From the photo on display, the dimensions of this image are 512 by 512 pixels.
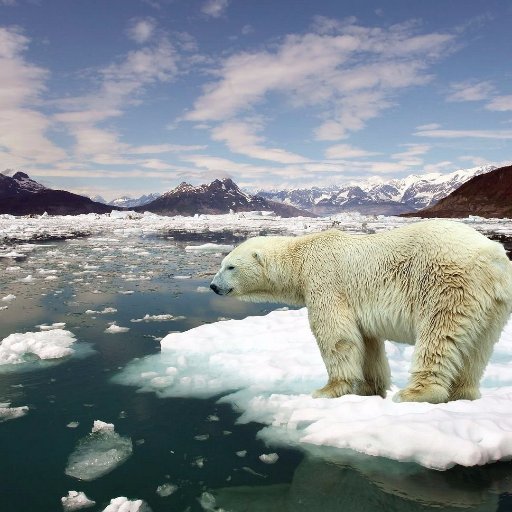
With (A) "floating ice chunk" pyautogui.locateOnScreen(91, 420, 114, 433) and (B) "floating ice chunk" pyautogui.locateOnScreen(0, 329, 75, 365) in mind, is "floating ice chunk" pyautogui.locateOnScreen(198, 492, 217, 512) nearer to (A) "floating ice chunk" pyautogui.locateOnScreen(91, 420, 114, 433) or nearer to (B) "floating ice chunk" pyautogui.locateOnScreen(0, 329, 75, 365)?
(A) "floating ice chunk" pyautogui.locateOnScreen(91, 420, 114, 433)

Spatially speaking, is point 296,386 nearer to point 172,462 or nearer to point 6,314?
point 172,462

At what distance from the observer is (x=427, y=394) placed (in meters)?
3.82

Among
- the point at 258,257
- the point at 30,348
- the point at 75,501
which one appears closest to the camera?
the point at 75,501

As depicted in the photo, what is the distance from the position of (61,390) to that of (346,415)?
3.16 meters

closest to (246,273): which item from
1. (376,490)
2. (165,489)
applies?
(165,489)

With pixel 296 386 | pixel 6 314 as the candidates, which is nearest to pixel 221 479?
pixel 296 386

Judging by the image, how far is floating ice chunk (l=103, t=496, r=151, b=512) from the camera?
9.83 ft

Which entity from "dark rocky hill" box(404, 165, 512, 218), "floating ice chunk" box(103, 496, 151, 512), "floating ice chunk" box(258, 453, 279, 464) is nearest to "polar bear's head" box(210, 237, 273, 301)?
"floating ice chunk" box(258, 453, 279, 464)

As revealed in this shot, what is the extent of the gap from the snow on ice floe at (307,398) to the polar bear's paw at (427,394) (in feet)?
0.27

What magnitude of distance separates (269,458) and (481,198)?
135182 millimetres

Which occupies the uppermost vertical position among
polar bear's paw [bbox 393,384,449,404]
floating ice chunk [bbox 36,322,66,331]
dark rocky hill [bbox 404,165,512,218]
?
dark rocky hill [bbox 404,165,512,218]

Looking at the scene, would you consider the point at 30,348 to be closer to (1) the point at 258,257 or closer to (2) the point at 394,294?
(1) the point at 258,257

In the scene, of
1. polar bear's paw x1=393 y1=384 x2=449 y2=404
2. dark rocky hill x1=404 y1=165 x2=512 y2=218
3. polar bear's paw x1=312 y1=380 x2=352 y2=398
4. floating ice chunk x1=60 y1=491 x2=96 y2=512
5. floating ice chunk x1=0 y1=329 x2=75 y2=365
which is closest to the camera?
floating ice chunk x1=60 y1=491 x2=96 y2=512

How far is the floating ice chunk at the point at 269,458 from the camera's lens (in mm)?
3604
